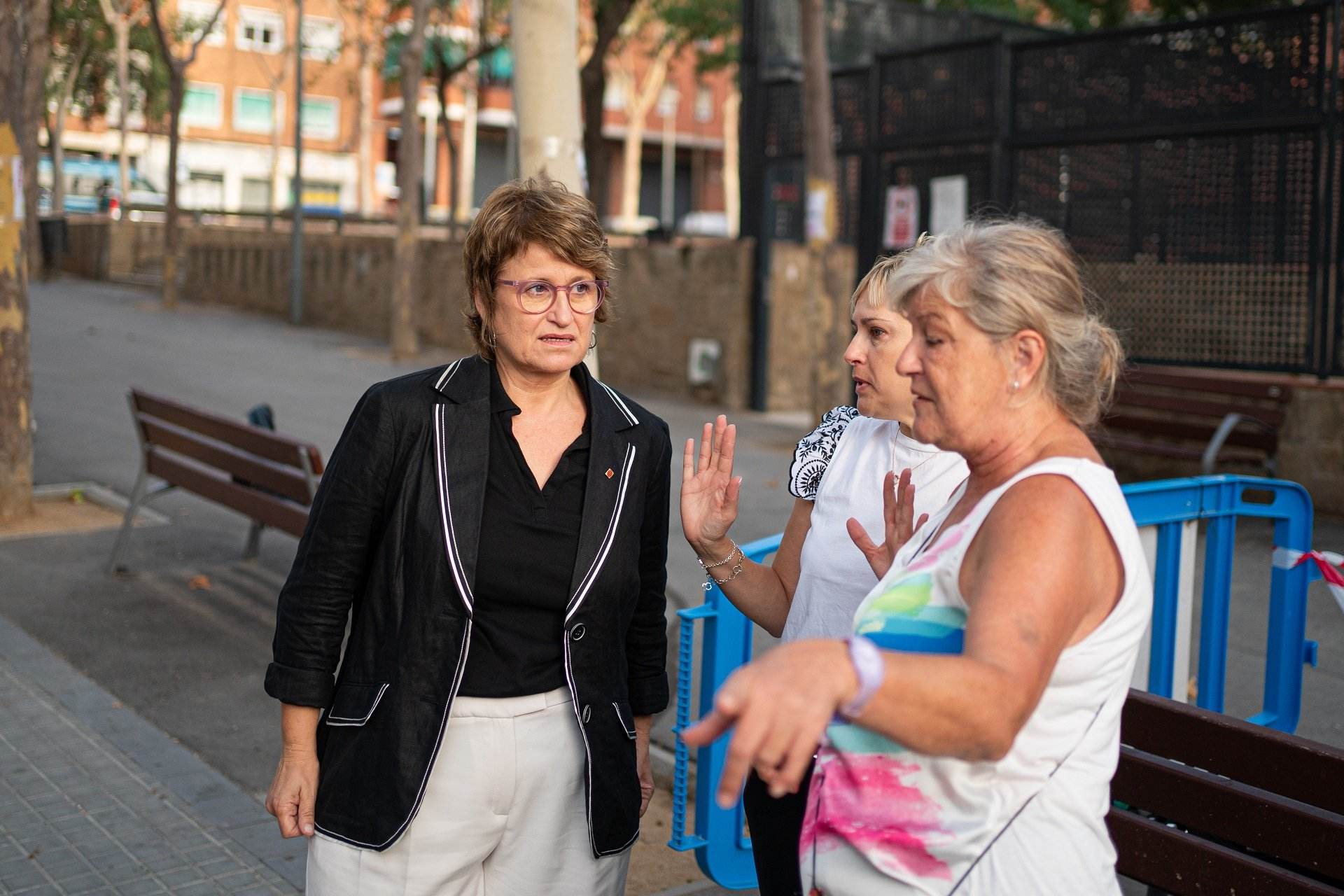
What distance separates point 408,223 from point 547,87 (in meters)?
14.4

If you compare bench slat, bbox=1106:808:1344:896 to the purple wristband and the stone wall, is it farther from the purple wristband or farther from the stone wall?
the stone wall

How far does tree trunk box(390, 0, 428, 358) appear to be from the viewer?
19.6 meters

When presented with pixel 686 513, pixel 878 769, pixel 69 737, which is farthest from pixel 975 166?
pixel 878 769

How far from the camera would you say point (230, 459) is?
7.09 m

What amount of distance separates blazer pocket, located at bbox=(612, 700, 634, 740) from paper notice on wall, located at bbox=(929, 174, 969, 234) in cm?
1008

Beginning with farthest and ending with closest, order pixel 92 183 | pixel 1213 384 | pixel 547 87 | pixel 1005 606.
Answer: pixel 92 183 < pixel 1213 384 < pixel 547 87 < pixel 1005 606

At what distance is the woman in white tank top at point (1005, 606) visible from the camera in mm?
1653

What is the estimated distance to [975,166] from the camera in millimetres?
12406

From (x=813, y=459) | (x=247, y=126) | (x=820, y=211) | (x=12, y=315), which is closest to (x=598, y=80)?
(x=820, y=211)

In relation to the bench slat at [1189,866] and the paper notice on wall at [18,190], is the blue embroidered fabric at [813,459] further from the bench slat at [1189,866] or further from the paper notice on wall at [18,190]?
the paper notice on wall at [18,190]

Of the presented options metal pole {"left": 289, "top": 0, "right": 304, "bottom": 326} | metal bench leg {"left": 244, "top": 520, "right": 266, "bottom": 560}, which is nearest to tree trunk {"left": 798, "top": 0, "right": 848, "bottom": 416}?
metal bench leg {"left": 244, "top": 520, "right": 266, "bottom": 560}

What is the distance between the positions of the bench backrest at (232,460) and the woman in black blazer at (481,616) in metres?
3.80

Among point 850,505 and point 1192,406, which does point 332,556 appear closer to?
point 850,505

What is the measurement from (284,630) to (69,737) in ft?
10.2
